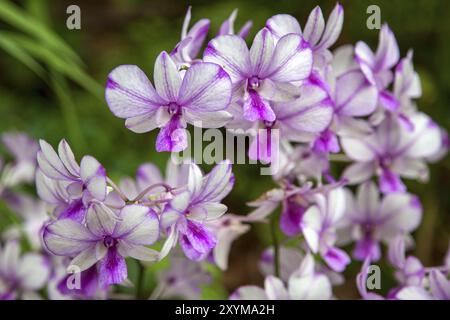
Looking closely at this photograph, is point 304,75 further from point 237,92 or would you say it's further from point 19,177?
point 19,177

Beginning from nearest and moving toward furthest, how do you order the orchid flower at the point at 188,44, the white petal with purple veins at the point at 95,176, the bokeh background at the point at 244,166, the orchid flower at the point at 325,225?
the white petal with purple veins at the point at 95,176 → the orchid flower at the point at 188,44 → the orchid flower at the point at 325,225 → the bokeh background at the point at 244,166

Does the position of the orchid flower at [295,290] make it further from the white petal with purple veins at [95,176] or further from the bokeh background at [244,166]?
the bokeh background at [244,166]

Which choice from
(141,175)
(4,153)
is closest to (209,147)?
(141,175)

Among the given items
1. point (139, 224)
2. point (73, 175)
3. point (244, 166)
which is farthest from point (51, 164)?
point (244, 166)

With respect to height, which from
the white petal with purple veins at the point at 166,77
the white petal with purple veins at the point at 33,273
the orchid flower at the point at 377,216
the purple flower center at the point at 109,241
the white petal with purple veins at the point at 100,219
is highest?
the white petal with purple veins at the point at 166,77

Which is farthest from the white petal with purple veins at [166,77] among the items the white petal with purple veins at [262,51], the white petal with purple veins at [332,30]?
the white petal with purple veins at [332,30]

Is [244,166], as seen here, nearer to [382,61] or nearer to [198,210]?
[382,61]

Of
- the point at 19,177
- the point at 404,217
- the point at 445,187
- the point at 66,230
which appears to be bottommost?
the point at 66,230
